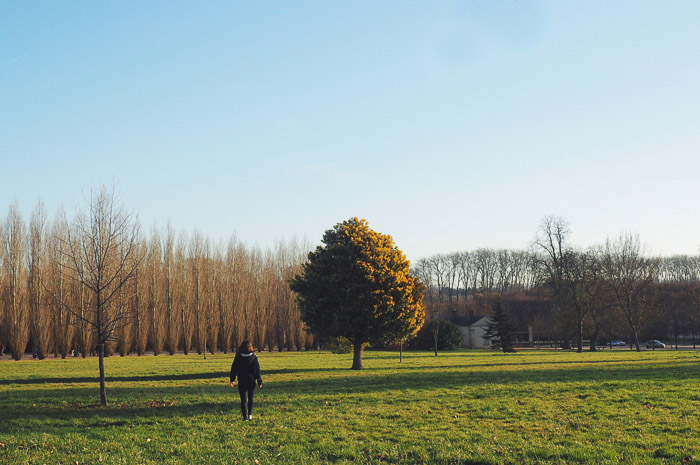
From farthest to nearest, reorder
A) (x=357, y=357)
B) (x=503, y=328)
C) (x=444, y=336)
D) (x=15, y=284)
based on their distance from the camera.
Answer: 1. (x=503, y=328)
2. (x=444, y=336)
3. (x=15, y=284)
4. (x=357, y=357)

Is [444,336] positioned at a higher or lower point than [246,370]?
lower

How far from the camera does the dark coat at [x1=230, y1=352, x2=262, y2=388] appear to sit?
12750 mm

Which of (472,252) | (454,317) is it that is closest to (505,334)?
(454,317)

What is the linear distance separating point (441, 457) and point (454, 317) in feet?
262

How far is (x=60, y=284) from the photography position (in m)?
53.2

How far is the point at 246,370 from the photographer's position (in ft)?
42.1

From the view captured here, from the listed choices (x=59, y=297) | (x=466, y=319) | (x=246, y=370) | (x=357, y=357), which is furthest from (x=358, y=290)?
(x=466, y=319)

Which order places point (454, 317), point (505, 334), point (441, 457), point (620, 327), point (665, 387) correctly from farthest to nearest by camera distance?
1. point (454, 317)
2. point (620, 327)
3. point (505, 334)
4. point (665, 387)
5. point (441, 457)

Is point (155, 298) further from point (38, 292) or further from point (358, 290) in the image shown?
point (358, 290)

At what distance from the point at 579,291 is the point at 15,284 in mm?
56016

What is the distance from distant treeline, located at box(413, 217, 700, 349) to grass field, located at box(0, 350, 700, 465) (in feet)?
132

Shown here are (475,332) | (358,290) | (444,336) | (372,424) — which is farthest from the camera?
(475,332)

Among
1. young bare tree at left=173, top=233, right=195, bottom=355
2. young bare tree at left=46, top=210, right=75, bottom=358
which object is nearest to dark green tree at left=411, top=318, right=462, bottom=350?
young bare tree at left=173, top=233, right=195, bottom=355

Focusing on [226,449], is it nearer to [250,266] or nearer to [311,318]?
[311,318]
